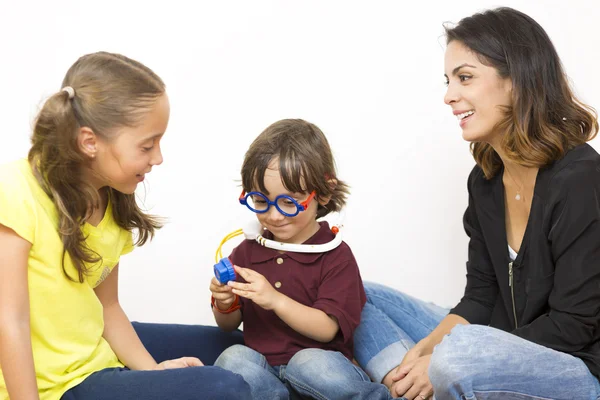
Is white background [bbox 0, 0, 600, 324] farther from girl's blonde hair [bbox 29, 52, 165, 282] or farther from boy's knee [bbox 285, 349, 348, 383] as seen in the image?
girl's blonde hair [bbox 29, 52, 165, 282]

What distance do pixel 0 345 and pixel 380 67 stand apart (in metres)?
1.98

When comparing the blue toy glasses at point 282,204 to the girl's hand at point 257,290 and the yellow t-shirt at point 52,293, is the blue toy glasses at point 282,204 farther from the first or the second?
the yellow t-shirt at point 52,293

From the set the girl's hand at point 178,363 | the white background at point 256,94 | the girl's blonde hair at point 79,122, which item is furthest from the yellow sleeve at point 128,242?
the white background at point 256,94

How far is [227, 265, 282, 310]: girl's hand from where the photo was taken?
2.18 metres

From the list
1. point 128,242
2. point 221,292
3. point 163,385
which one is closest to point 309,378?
point 221,292

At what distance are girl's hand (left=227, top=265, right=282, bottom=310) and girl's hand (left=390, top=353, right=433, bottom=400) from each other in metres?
0.43

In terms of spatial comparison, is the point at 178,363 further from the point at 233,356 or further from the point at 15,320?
the point at 15,320

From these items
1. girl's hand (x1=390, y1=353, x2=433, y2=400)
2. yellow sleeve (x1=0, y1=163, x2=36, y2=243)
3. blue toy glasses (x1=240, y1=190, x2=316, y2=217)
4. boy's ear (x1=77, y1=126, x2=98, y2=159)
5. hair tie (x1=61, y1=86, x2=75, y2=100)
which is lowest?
girl's hand (x1=390, y1=353, x2=433, y2=400)

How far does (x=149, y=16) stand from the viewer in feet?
10.4

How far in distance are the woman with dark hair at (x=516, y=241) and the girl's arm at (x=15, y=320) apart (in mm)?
951

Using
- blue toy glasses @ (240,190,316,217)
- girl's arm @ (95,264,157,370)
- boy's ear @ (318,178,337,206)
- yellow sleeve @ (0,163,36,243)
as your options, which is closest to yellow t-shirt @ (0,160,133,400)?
yellow sleeve @ (0,163,36,243)

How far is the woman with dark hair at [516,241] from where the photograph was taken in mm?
1979

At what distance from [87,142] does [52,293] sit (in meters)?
0.36

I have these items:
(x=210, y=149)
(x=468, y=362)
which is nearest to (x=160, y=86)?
(x=468, y=362)
